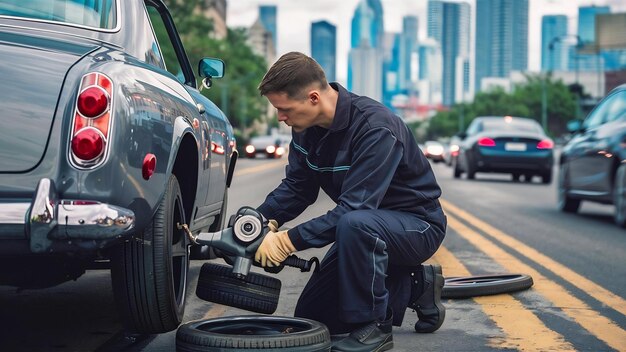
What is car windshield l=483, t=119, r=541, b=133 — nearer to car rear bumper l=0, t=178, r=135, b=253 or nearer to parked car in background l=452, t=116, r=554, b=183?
parked car in background l=452, t=116, r=554, b=183

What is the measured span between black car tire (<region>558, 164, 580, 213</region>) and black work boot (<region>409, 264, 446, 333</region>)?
936 centimetres

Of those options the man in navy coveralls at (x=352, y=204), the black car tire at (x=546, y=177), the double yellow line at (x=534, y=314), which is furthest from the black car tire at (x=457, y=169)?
the man in navy coveralls at (x=352, y=204)

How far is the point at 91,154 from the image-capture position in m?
3.89

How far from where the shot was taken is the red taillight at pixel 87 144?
153 inches

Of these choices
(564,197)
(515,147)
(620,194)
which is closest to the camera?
(620,194)

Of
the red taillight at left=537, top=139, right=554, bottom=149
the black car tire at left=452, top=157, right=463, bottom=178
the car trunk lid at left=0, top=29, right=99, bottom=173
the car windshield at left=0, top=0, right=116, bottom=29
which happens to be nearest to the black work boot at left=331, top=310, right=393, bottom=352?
the car trunk lid at left=0, top=29, right=99, bottom=173

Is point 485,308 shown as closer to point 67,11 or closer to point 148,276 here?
point 148,276

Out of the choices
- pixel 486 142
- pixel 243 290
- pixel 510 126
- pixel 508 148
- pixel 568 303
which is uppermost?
pixel 243 290

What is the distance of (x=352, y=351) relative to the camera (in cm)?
458

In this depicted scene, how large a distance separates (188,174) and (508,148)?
61.8ft

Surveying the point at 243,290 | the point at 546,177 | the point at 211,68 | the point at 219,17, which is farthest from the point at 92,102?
the point at 219,17

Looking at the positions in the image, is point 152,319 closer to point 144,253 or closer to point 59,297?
point 144,253

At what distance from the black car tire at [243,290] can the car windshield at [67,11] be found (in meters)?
1.20

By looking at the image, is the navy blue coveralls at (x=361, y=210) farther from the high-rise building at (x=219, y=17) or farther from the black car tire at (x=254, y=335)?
the high-rise building at (x=219, y=17)
